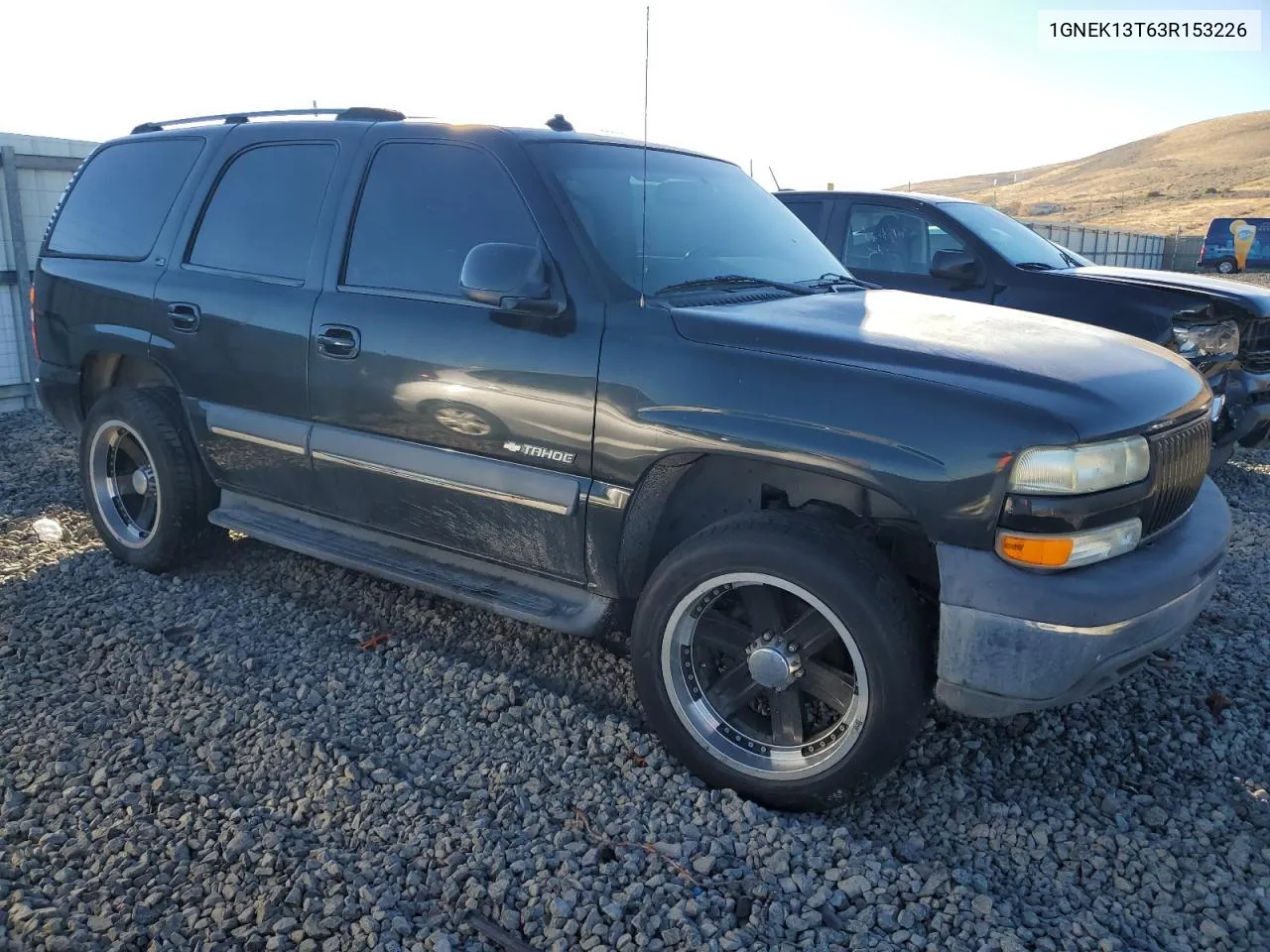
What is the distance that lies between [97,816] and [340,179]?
8.09ft

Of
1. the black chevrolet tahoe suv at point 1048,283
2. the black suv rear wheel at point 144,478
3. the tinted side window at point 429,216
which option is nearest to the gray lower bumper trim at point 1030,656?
the tinted side window at point 429,216

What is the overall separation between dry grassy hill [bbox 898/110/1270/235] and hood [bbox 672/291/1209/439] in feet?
149

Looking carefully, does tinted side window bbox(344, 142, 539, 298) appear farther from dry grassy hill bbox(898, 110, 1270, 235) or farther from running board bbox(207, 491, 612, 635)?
dry grassy hill bbox(898, 110, 1270, 235)

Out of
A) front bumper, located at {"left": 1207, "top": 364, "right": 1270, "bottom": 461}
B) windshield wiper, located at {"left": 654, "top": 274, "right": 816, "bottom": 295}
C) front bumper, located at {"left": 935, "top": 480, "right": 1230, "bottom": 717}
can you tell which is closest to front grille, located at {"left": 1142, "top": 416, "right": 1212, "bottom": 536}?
front bumper, located at {"left": 935, "top": 480, "right": 1230, "bottom": 717}

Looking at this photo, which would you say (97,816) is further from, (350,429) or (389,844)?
(350,429)

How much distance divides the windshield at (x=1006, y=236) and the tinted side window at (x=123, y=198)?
16.3 ft

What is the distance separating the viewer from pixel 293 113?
4.46 m

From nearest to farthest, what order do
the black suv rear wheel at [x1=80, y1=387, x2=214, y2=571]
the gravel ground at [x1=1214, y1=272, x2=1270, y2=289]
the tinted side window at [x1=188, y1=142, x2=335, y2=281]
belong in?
the tinted side window at [x1=188, y1=142, x2=335, y2=281] → the black suv rear wheel at [x1=80, y1=387, x2=214, y2=571] → the gravel ground at [x1=1214, y1=272, x2=1270, y2=289]

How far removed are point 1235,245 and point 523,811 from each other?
38.0m

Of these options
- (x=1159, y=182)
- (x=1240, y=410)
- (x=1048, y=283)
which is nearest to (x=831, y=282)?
(x=1048, y=283)

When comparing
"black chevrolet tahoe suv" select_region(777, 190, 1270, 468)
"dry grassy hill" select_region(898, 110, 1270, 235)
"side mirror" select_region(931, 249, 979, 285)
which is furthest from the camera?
"dry grassy hill" select_region(898, 110, 1270, 235)

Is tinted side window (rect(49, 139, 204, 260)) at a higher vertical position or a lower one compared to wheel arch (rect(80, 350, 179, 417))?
higher

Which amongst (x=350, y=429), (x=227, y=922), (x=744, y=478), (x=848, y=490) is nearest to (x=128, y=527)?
(x=350, y=429)

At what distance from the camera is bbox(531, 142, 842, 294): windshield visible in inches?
136
